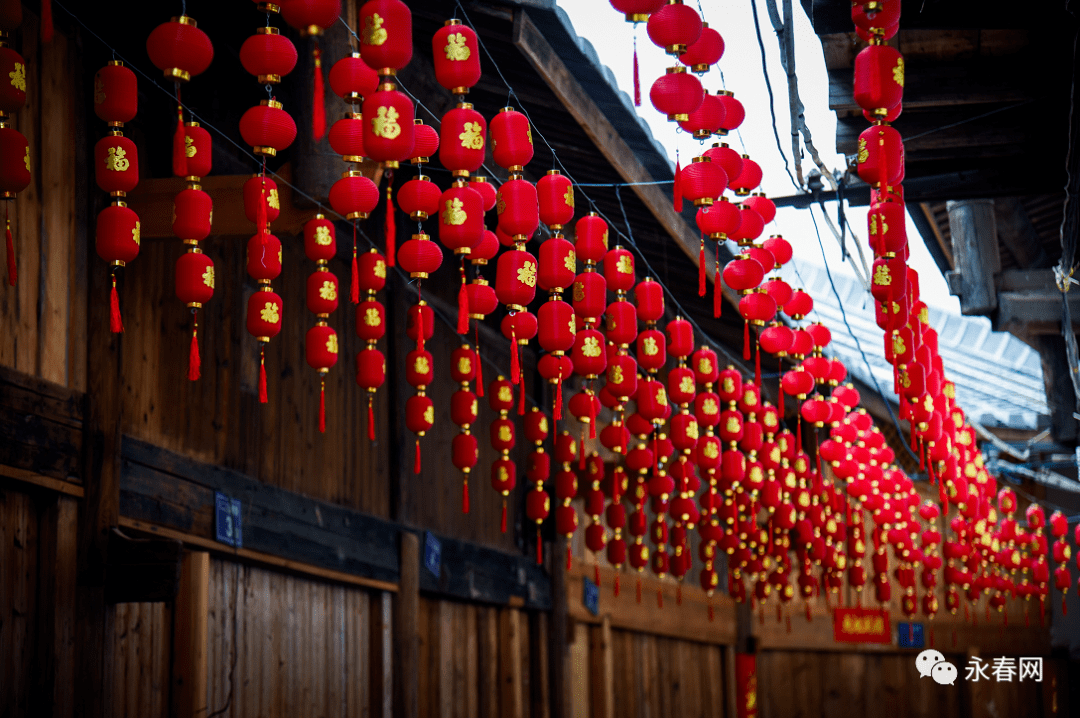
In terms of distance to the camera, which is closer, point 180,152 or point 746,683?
point 180,152

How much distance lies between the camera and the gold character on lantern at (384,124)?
4.86m

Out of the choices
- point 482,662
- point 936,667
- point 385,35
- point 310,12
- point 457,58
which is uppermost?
point 457,58

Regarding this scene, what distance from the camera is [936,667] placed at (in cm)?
1869

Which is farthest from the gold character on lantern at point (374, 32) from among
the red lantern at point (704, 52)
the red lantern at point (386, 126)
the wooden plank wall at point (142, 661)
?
the wooden plank wall at point (142, 661)

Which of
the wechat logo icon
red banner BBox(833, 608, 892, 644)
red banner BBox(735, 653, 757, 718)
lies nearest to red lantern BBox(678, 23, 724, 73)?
red banner BBox(735, 653, 757, 718)

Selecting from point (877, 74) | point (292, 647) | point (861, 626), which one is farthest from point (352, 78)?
point (861, 626)

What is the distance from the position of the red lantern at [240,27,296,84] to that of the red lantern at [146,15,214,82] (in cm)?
24

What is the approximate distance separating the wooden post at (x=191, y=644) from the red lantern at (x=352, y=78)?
2.97 metres

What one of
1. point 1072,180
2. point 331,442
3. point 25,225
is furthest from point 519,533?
point 25,225

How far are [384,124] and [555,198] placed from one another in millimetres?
1666

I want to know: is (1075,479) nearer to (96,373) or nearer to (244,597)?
(244,597)

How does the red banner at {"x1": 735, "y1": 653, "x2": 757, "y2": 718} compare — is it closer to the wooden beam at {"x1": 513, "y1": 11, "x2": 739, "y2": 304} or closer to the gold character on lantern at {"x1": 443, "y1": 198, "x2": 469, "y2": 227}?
the wooden beam at {"x1": 513, "y1": 11, "x2": 739, "y2": 304}

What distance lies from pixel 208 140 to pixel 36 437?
162 cm

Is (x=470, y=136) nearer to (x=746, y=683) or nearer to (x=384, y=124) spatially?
(x=384, y=124)
